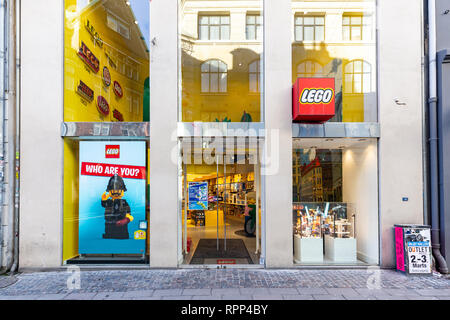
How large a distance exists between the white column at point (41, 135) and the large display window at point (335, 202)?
6489 millimetres

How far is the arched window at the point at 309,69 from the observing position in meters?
7.25

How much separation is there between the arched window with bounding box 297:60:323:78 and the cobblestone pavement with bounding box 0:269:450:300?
5327mm

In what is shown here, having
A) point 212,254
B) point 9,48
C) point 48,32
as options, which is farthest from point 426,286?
point 9,48

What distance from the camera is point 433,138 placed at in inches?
269

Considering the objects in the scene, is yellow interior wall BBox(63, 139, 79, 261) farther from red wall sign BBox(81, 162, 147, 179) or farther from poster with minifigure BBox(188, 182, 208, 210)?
poster with minifigure BBox(188, 182, 208, 210)

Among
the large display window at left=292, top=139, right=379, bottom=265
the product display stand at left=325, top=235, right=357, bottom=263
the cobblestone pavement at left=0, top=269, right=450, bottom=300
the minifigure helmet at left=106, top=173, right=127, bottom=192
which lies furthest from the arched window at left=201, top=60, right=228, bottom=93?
the product display stand at left=325, top=235, right=357, bottom=263

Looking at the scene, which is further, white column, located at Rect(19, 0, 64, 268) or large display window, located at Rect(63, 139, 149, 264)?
large display window, located at Rect(63, 139, 149, 264)

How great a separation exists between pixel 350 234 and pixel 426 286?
1.97m

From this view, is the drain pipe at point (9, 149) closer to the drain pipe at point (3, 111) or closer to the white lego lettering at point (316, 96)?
the drain pipe at point (3, 111)

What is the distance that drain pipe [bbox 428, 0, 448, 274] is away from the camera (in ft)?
22.0

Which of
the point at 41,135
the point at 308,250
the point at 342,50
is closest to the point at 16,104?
the point at 41,135

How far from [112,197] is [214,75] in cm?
447

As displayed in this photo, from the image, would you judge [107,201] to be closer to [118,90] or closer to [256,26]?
[118,90]

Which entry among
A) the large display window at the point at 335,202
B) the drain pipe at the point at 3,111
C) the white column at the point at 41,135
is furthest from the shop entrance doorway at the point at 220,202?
the drain pipe at the point at 3,111
